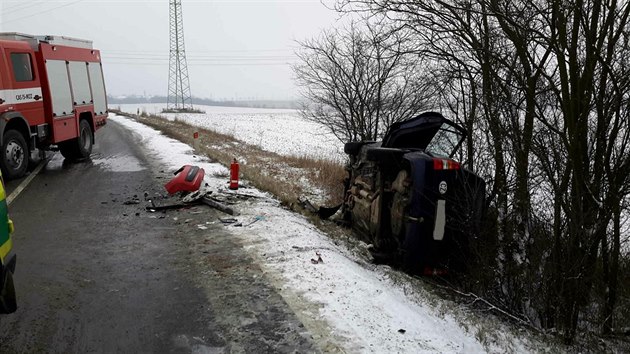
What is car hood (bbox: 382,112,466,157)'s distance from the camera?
259 inches

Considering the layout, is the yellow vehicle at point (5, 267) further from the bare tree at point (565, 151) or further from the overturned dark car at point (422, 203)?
the bare tree at point (565, 151)

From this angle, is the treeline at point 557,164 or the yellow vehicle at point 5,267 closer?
the yellow vehicle at point 5,267

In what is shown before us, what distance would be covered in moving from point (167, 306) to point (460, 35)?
6.26 m

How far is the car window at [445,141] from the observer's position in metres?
6.94

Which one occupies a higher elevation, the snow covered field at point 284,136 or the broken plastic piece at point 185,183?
the broken plastic piece at point 185,183

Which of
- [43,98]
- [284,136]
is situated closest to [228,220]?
[43,98]

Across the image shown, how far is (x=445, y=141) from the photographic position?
7.18m

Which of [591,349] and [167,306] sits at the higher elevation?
[167,306]

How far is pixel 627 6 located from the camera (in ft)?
15.6

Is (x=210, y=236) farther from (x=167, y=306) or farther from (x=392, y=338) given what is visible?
(x=392, y=338)

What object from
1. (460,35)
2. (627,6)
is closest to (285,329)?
(627,6)

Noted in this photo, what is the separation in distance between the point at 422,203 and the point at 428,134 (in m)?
1.66

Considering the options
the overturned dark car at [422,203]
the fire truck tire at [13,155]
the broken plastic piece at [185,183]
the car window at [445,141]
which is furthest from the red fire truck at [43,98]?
the car window at [445,141]

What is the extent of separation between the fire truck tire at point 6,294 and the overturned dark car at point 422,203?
4.09 m
